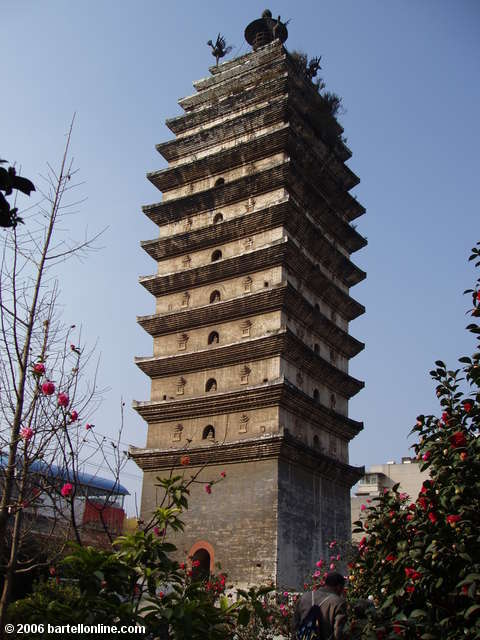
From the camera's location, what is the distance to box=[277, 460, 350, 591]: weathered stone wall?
16.7 metres

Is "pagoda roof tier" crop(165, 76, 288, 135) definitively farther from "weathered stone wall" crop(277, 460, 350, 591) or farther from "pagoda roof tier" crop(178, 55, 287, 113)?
"weathered stone wall" crop(277, 460, 350, 591)

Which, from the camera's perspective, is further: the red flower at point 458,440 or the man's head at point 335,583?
the man's head at point 335,583

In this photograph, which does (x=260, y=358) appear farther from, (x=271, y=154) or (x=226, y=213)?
(x=271, y=154)

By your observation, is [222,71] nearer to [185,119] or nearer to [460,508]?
[185,119]

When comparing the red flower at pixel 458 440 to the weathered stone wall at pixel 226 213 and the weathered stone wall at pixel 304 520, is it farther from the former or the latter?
the weathered stone wall at pixel 226 213

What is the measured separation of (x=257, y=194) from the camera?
69.5ft

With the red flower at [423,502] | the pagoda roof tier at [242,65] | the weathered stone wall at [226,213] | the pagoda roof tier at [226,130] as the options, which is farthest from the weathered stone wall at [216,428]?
the pagoda roof tier at [242,65]

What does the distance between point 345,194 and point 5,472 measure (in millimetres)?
20331

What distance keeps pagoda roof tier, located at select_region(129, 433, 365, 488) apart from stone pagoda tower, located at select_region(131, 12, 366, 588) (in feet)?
0.13

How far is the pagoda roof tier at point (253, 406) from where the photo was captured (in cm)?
1769

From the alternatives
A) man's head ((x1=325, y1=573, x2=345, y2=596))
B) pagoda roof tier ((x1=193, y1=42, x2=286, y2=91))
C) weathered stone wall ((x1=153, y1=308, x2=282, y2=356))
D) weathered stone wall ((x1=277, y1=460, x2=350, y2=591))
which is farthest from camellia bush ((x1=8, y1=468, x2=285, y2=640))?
pagoda roof tier ((x1=193, y1=42, x2=286, y2=91))

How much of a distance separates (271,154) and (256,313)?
20.0ft

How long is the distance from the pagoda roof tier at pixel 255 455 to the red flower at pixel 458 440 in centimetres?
1119

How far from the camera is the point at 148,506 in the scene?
62.1 feet
